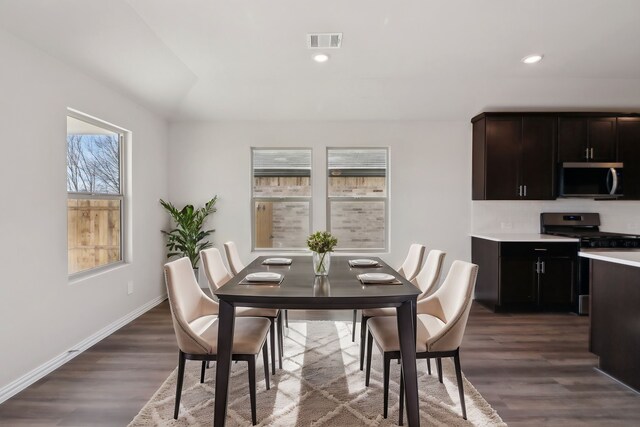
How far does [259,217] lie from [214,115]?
1.47 m

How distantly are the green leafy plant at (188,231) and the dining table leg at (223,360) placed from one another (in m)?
2.85

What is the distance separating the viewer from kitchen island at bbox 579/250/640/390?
7.75 ft

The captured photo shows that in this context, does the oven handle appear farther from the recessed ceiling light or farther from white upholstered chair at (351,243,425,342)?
white upholstered chair at (351,243,425,342)

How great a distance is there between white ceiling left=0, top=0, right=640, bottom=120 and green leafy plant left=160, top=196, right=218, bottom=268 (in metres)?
1.22

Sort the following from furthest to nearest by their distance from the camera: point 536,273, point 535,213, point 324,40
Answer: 1. point 535,213
2. point 536,273
3. point 324,40

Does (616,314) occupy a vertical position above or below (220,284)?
below

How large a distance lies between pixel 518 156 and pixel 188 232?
4192 mm

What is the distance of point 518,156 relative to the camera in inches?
175

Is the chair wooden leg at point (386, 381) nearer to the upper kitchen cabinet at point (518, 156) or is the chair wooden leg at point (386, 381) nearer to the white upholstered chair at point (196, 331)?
the white upholstered chair at point (196, 331)

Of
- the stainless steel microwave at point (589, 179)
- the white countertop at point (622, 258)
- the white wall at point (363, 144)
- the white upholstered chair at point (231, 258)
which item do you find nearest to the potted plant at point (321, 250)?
the white upholstered chair at point (231, 258)

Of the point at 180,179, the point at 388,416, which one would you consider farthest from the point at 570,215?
the point at 180,179

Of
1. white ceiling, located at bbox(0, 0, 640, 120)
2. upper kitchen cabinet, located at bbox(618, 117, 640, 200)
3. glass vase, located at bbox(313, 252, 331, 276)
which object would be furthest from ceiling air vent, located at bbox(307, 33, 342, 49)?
upper kitchen cabinet, located at bbox(618, 117, 640, 200)

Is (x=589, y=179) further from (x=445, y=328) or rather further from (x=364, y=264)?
(x=445, y=328)

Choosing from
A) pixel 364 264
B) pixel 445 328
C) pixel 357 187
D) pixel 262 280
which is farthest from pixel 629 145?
pixel 262 280
